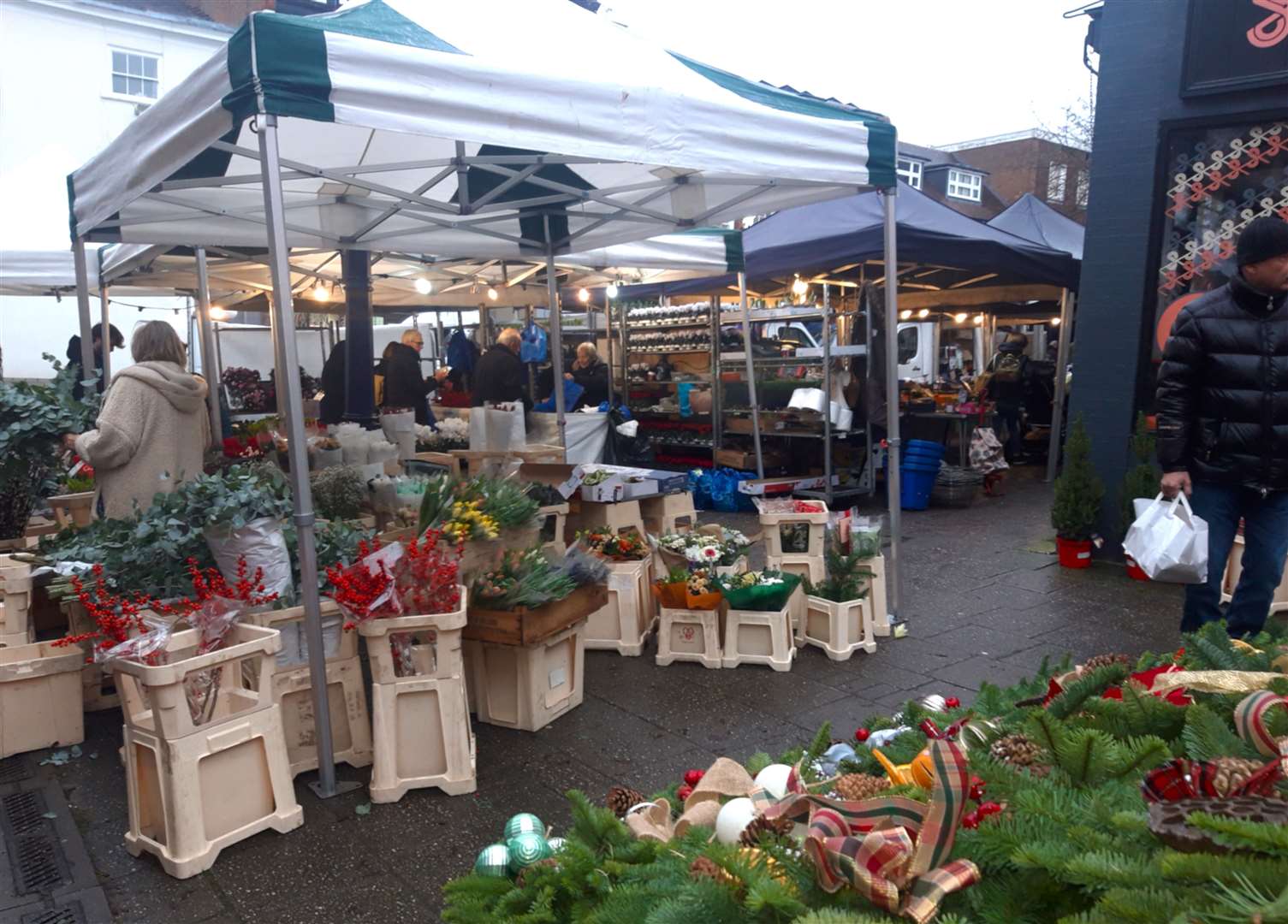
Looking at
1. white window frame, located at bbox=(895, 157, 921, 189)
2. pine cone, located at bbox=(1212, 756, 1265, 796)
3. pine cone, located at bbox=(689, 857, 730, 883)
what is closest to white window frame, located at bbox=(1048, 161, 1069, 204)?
white window frame, located at bbox=(895, 157, 921, 189)

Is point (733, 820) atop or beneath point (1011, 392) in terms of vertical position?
beneath

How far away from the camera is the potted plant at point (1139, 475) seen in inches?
229

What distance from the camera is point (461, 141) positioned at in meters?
3.92

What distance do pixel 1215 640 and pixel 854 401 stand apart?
6.82m

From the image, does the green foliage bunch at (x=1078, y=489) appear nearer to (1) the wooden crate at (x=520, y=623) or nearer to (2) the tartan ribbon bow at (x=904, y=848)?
(1) the wooden crate at (x=520, y=623)

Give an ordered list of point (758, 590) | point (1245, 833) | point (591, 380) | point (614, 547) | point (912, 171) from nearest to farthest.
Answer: point (1245, 833)
point (758, 590)
point (614, 547)
point (591, 380)
point (912, 171)

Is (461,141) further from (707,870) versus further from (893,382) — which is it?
(707,870)

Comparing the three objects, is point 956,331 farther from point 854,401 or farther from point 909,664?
point 909,664

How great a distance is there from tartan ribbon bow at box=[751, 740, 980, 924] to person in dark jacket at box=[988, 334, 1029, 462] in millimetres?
11544

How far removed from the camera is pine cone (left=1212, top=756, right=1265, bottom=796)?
1177mm

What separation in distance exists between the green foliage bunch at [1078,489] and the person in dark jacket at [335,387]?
21.0ft

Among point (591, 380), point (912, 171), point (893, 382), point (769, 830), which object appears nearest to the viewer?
point (769, 830)

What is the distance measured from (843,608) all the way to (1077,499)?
2.62 m

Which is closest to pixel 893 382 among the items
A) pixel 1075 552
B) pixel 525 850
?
pixel 1075 552
